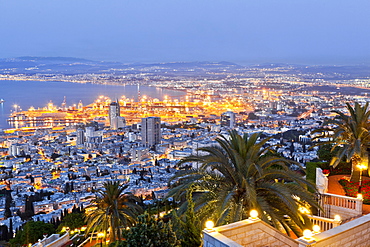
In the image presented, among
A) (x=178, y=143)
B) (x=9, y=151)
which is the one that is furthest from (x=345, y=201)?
(x=9, y=151)

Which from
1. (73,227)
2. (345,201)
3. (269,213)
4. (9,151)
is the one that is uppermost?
(269,213)

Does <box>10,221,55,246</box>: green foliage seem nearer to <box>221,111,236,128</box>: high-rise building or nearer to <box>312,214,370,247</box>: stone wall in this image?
<box>312,214,370,247</box>: stone wall

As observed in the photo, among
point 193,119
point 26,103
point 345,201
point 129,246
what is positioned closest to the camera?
point 129,246

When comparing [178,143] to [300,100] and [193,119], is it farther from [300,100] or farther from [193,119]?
[300,100]

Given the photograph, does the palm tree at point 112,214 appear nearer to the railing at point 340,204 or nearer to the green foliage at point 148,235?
the green foliage at point 148,235

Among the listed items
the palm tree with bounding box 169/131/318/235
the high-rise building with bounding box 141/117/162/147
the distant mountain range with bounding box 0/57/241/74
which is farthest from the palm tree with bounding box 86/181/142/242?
the distant mountain range with bounding box 0/57/241/74

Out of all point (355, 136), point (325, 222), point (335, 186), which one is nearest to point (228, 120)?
point (335, 186)
